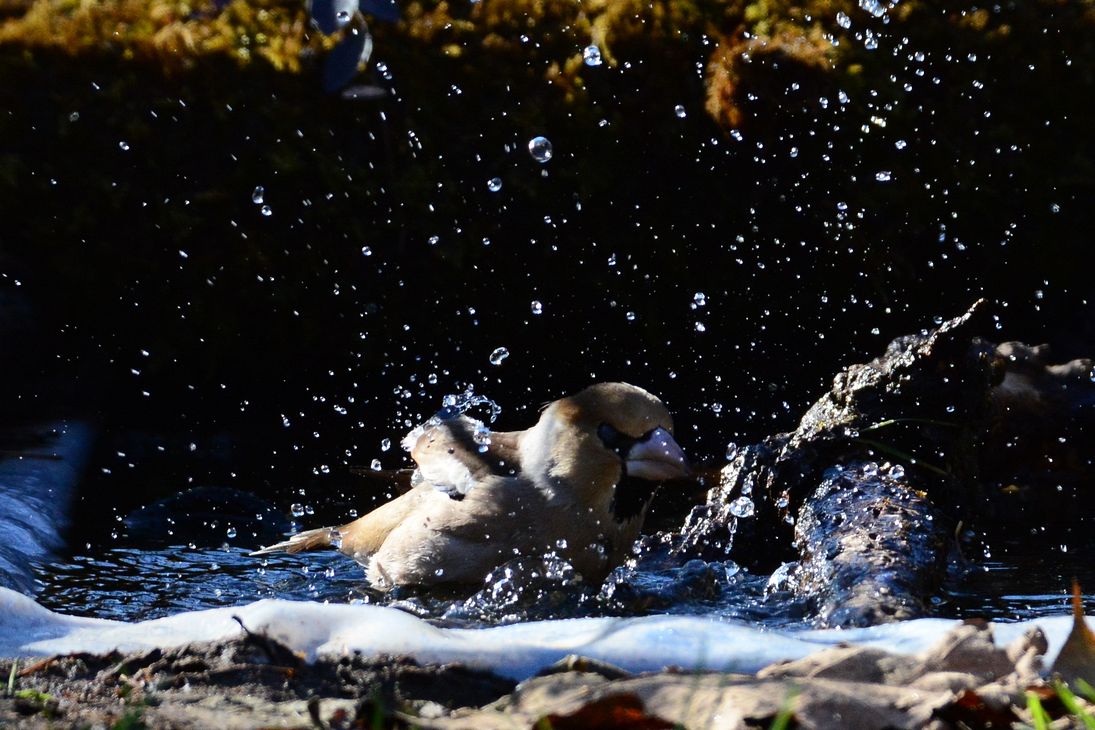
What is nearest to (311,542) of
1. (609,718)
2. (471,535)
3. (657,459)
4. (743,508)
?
(471,535)

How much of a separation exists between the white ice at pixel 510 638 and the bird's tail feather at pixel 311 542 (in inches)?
79.3

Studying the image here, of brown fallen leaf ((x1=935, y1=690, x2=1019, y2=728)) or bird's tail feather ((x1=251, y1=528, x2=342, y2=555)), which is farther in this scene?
bird's tail feather ((x1=251, y1=528, x2=342, y2=555))

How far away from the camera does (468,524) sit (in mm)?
3982

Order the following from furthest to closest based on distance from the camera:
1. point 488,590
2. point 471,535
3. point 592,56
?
point 592,56
point 471,535
point 488,590

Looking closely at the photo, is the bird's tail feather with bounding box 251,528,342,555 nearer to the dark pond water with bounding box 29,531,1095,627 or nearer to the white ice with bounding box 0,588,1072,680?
the dark pond water with bounding box 29,531,1095,627

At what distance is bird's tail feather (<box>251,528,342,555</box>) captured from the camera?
180 inches

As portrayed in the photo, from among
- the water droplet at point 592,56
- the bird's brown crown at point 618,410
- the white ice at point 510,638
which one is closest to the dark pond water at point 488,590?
the bird's brown crown at point 618,410

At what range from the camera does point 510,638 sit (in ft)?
7.64

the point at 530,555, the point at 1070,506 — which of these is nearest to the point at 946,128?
the point at 1070,506

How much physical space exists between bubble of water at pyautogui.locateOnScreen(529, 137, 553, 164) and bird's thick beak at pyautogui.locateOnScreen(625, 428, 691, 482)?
9.24 ft

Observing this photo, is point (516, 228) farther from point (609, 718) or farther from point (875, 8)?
point (609, 718)

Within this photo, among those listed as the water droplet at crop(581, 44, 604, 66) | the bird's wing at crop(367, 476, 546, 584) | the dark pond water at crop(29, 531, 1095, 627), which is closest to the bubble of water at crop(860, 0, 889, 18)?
the water droplet at crop(581, 44, 604, 66)

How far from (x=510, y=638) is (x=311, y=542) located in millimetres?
2413

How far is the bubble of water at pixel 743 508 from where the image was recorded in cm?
414
